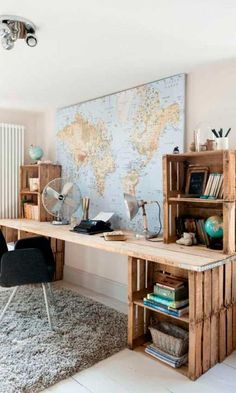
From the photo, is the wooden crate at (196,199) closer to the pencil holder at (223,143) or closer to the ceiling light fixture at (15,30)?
the pencil holder at (223,143)

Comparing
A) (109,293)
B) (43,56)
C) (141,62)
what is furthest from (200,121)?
(109,293)

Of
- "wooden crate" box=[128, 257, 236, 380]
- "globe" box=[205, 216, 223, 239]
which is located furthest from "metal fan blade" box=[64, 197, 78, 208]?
"globe" box=[205, 216, 223, 239]

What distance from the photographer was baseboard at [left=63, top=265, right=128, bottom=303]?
3.22m

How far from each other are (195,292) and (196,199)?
0.68 metres

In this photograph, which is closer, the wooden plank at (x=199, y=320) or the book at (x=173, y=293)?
the wooden plank at (x=199, y=320)

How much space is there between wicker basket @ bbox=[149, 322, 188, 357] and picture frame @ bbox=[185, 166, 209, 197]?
39.2 inches

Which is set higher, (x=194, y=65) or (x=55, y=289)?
(x=194, y=65)

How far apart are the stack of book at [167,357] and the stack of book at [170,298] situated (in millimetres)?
297

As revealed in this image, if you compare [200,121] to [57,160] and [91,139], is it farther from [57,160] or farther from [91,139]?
[57,160]

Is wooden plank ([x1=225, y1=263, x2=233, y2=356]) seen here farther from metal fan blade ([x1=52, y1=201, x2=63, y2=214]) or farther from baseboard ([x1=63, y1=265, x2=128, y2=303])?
metal fan blade ([x1=52, y1=201, x2=63, y2=214])

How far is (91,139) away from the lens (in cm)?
353

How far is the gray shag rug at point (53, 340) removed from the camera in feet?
6.32

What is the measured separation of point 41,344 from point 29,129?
2861 mm

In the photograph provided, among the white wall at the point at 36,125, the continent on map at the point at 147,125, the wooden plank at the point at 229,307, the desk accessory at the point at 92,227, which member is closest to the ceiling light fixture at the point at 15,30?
the continent on map at the point at 147,125
